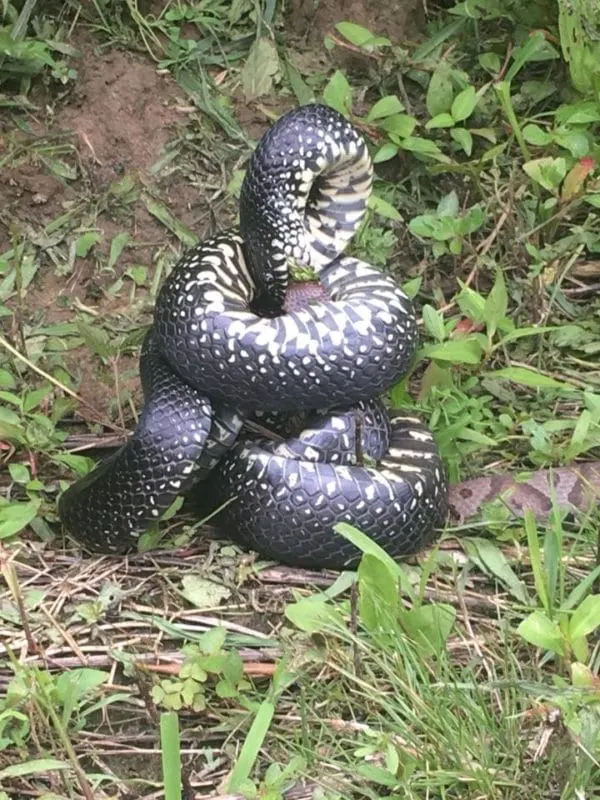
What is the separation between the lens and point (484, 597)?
270cm

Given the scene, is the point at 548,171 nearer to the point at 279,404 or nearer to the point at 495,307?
the point at 495,307

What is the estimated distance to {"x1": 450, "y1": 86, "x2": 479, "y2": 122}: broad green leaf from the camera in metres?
3.88

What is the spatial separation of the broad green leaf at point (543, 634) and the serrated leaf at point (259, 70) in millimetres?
2764

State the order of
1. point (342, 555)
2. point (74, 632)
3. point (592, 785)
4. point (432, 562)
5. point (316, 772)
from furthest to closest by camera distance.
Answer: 1. point (342, 555)
2. point (74, 632)
3. point (432, 562)
4. point (316, 772)
5. point (592, 785)

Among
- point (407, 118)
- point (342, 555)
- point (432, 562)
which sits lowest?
point (342, 555)

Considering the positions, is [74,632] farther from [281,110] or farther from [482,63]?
[482,63]

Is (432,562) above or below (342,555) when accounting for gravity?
above

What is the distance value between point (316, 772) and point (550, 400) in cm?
169

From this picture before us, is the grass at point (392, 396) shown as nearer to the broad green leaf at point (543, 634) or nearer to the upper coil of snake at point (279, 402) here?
the broad green leaf at point (543, 634)

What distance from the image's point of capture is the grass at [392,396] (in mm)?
2131

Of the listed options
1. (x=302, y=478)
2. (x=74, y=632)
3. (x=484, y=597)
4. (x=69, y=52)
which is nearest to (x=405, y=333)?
(x=302, y=478)

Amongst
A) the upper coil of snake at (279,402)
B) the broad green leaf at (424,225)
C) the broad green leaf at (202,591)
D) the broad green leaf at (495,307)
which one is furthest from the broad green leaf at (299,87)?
the broad green leaf at (202,591)

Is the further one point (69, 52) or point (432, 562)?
point (69, 52)

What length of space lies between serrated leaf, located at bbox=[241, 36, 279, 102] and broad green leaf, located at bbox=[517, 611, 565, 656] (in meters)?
2.76
